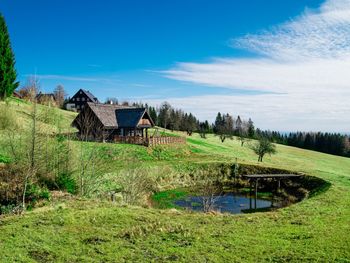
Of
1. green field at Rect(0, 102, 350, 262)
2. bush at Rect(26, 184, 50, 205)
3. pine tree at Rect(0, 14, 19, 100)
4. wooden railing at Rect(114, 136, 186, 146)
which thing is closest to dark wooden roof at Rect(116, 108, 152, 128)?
wooden railing at Rect(114, 136, 186, 146)

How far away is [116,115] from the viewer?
5619cm

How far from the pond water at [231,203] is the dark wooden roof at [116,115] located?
2396 centimetres

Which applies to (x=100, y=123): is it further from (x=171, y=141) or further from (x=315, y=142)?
(x=315, y=142)

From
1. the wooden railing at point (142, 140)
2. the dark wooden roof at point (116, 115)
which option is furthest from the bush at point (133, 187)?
the dark wooden roof at point (116, 115)

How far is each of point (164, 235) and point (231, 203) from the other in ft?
57.3

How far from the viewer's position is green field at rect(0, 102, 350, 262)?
1269 cm

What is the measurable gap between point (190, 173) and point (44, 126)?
21.6m

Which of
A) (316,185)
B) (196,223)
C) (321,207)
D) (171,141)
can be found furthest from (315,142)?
(196,223)

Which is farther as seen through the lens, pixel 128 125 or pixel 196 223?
pixel 128 125

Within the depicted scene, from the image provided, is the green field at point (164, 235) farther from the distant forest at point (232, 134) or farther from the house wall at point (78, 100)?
the house wall at point (78, 100)

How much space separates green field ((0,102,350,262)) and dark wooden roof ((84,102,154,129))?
3248cm

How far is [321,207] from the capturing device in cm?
2198

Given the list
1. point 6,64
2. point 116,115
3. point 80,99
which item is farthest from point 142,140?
point 80,99

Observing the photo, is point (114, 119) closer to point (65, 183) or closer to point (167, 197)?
point (167, 197)
